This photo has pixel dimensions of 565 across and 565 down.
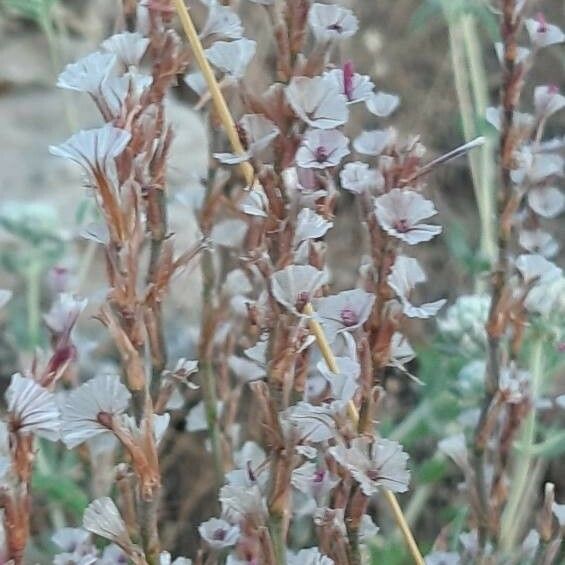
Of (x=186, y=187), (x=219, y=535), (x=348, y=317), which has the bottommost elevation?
(x=186, y=187)

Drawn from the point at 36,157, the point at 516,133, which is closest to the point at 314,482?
the point at 516,133

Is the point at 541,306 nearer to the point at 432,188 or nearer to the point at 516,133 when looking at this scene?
the point at 516,133

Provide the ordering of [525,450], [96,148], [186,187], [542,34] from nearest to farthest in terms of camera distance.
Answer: [96,148] < [542,34] < [525,450] < [186,187]

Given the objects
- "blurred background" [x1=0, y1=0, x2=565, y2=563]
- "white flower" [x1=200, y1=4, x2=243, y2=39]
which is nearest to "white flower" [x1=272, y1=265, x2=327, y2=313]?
"white flower" [x1=200, y1=4, x2=243, y2=39]

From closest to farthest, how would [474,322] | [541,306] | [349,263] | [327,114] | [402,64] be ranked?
[327,114] < [541,306] < [474,322] < [349,263] < [402,64]

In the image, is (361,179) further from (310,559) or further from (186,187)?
(186,187)

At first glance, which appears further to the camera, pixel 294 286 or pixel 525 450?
pixel 525 450

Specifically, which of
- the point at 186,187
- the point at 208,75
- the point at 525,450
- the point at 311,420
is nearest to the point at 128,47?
the point at 208,75
